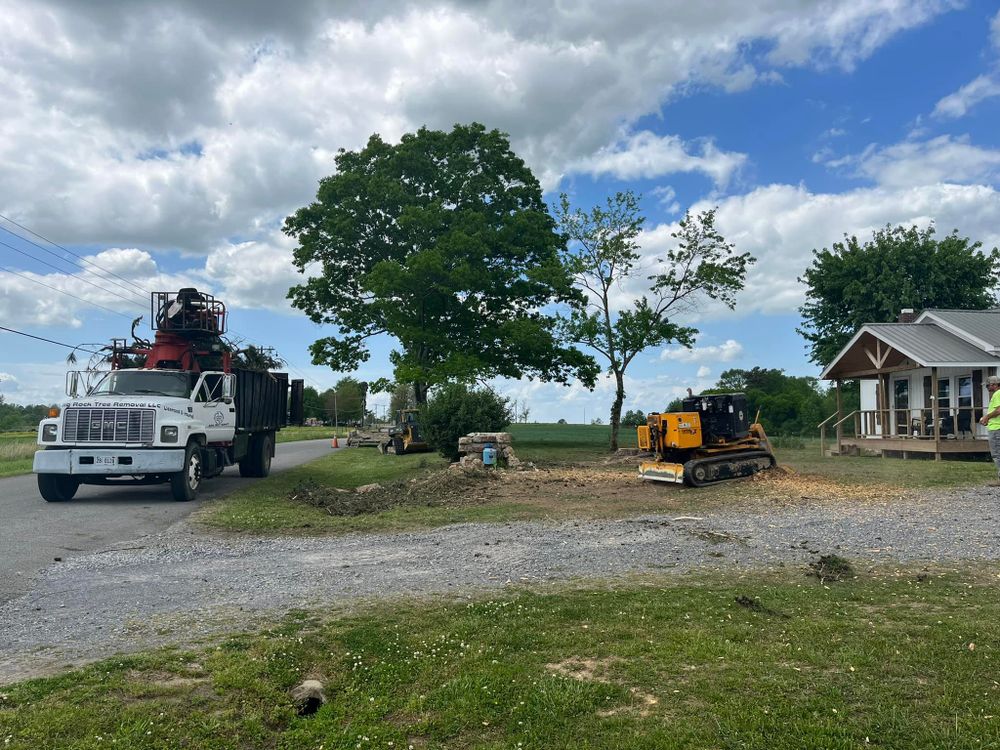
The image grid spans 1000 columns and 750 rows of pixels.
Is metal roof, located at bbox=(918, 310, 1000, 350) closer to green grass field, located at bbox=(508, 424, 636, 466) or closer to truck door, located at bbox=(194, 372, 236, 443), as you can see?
green grass field, located at bbox=(508, 424, 636, 466)

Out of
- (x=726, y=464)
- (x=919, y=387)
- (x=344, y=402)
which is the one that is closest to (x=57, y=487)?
(x=726, y=464)

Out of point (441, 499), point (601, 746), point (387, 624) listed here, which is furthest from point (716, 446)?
point (601, 746)

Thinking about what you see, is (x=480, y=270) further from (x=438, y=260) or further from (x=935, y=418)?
(x=935, y=418)

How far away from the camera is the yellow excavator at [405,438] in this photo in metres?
31.5

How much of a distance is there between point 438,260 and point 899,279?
22987 millimetres

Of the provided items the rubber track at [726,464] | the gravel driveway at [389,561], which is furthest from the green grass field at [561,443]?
the gravel driveway at [389,561]

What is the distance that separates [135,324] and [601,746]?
52.5ft

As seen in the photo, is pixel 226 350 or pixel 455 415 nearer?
pixel 226 350

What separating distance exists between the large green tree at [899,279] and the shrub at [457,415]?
72.0ft

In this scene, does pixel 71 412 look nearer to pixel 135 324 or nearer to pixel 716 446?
pixel 135 324

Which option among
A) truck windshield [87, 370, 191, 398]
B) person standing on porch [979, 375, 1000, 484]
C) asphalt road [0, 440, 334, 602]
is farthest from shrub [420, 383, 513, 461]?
person standing on porch [979, 375, 1000, 484]

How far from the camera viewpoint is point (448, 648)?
16.6 ft

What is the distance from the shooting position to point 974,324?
25297mm

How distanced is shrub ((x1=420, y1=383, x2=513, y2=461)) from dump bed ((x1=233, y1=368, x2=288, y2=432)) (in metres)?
4.54
